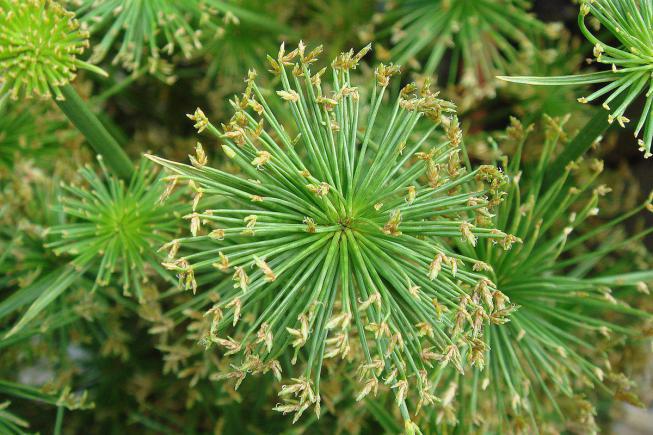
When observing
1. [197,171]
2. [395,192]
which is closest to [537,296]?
[395,192]

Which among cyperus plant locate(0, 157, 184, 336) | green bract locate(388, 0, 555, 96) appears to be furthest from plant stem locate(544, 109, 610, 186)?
cyperus plant locate(0, 157, 184, 336)

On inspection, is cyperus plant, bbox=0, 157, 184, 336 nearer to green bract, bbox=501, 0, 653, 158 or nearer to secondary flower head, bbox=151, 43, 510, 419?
secondary flower head, bbox=151, 43, 510, 419

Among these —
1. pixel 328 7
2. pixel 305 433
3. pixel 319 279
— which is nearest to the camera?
pixel 319 279

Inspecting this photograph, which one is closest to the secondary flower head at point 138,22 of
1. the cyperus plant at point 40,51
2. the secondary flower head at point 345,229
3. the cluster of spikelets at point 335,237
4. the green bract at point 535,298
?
the cluster of spikelets at point 335,237

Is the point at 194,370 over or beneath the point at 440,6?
beneath

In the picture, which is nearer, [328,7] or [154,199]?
[154,199]

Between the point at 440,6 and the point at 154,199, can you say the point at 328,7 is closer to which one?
the point at 440,6

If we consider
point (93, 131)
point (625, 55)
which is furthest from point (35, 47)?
point (625, 55)
